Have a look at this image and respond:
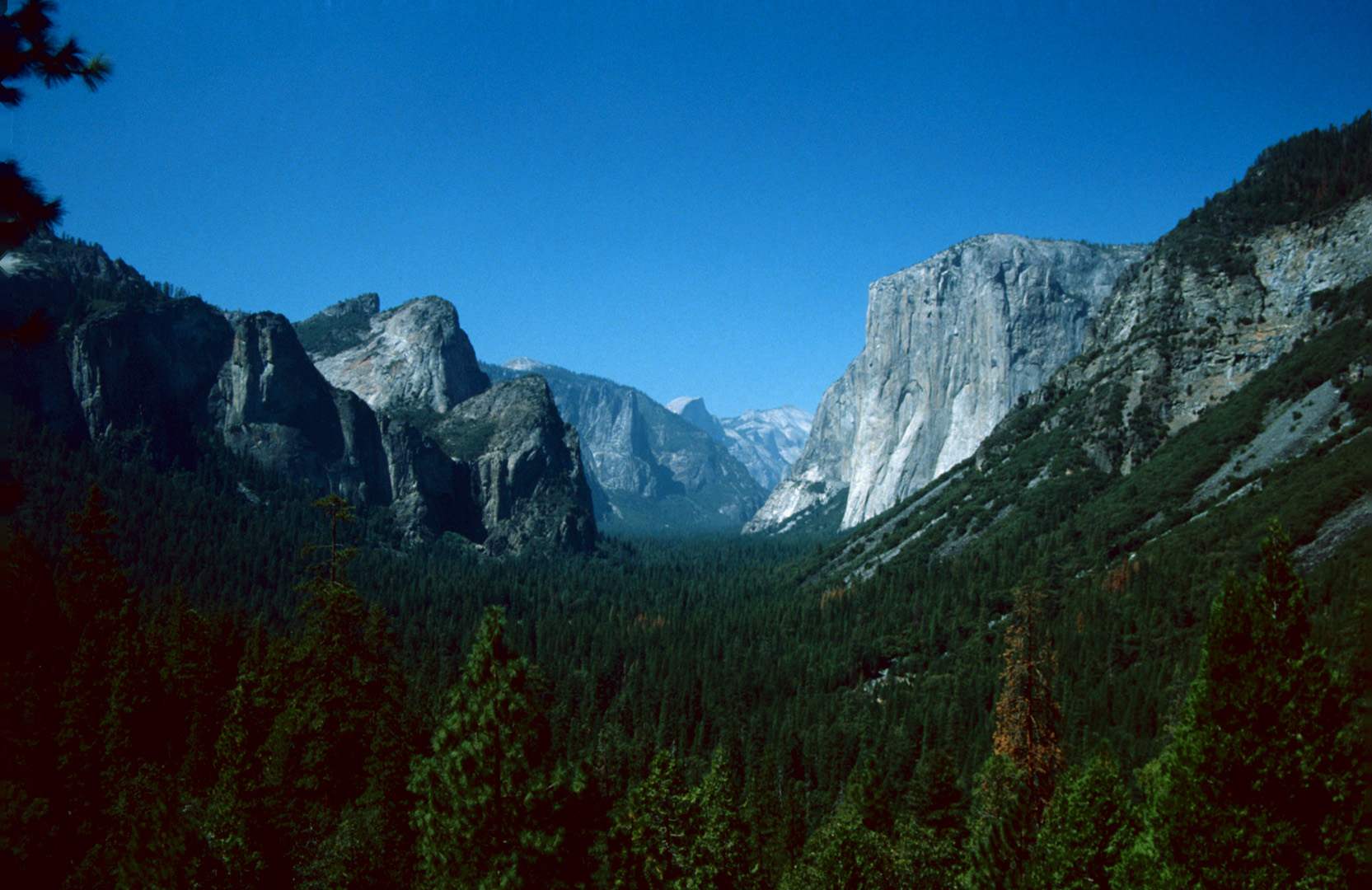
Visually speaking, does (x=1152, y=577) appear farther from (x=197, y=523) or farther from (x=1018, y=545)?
(x=197, y=523)

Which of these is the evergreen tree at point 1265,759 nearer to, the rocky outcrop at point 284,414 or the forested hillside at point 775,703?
the forested hillside at point 775,703

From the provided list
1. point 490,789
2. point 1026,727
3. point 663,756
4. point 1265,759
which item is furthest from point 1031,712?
point 490,789

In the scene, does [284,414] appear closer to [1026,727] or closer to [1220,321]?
[1220,321]

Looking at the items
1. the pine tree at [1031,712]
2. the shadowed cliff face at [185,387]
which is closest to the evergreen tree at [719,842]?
the pine tree at [1031,712]

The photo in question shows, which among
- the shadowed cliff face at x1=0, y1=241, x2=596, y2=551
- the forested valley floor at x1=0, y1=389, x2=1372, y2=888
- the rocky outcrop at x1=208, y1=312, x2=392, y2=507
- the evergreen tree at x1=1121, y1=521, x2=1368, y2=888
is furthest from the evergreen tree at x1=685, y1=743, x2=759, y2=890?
the rocky outcrop at x1=208, y1=312, x2=392, y2=507

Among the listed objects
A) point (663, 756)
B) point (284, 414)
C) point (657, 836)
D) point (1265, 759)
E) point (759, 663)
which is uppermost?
point (284, 414)

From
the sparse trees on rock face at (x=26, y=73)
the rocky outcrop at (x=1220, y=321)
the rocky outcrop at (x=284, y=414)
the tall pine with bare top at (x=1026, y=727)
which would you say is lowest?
the tall pine with bare top at (x=1026, y=727)

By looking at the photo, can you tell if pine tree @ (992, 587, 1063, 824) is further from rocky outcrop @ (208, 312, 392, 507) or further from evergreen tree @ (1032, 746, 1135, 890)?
rocky outcrop @ (208, 312, 392, 507)
